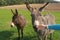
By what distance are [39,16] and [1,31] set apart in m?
6.11

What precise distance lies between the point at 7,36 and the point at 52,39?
96.4 inches

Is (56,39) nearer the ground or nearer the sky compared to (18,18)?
nearer the ground

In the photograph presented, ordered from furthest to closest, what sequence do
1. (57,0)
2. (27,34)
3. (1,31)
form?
1. (1,31)
2. (27,34)
3. (57,0)

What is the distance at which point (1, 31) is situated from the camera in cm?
1281

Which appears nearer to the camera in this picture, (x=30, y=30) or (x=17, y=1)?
(x=30, y=30)

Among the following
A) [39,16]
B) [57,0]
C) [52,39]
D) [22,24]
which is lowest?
[52,39]

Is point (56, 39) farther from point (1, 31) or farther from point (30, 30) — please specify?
point (1, 31)

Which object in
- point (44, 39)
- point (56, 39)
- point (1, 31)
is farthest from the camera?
point (1, 31)

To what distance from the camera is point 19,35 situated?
11.7 m

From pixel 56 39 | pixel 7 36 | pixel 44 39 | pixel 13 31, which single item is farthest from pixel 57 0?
pixel 13 31

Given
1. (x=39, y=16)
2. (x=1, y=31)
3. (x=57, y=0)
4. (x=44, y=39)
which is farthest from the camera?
(x=1, y=31)

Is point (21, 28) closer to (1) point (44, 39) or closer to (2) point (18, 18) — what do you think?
(2) point (18, 18)

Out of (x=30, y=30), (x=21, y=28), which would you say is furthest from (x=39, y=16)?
(x=30, y=30)

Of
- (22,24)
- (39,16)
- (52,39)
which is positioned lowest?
(52,39)
